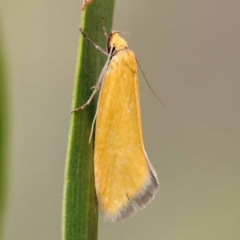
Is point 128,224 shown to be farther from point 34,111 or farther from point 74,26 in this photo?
point 74,26

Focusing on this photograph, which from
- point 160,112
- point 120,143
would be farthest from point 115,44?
point 160,112

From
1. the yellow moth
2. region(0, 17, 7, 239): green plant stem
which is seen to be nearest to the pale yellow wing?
the yellow moth

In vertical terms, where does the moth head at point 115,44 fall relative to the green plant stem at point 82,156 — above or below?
above

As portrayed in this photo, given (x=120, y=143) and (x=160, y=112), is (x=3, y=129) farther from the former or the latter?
(x=160, y=112)

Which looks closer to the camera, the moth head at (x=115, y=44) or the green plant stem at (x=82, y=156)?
the green plant stem at (x=82, y=156)

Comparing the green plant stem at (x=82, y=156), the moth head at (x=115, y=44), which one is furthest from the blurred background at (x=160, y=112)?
the green plant stem at (x=82, y=156)

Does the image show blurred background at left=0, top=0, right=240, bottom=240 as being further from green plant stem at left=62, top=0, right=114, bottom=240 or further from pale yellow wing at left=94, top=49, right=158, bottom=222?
green plant stem at left=62, top=0, right=114, bottom=240

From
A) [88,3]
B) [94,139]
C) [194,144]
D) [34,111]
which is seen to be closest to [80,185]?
[94,139]

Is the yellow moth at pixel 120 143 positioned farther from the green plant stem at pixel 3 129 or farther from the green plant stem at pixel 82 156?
the green plant stem at pixel 3 129
